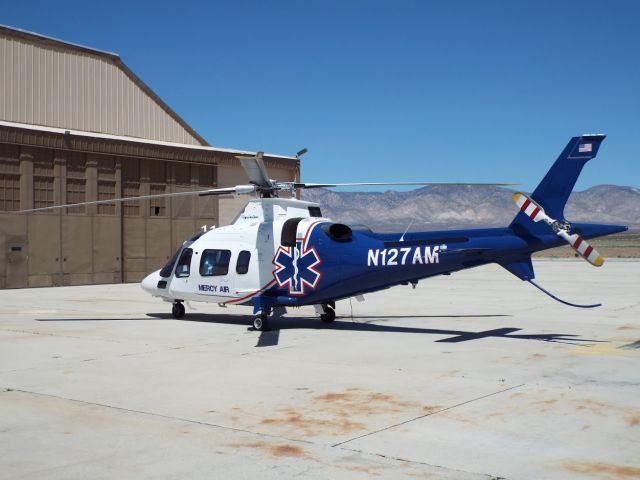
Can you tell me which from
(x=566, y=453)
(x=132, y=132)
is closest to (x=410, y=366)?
(x=566, y=453)

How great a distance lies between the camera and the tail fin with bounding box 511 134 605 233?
45.1 feet

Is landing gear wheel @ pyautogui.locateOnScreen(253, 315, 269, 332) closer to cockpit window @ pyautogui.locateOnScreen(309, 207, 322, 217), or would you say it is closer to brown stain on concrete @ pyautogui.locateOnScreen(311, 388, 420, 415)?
cockpit window @ pyautogui.locateOnScreen(309, 207, 322, 217)

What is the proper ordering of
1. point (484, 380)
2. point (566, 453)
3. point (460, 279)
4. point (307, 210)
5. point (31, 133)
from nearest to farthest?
point (566, 453) < point (484, 380) < point (307, 210) < point (31, 133) < point (460, 279)

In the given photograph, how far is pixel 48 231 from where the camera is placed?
113ft

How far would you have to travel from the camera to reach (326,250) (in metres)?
16.6

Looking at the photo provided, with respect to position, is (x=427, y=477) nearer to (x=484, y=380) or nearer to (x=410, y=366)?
(x=484, y=380)

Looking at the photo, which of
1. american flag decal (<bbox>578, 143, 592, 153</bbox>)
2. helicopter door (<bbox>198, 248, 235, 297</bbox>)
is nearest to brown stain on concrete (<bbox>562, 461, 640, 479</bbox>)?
american flag decal (<bbox>578, 143, 592, 153</bbox>)

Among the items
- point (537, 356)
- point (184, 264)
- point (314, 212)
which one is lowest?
point (537, 356)

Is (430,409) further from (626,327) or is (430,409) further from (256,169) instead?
(626,327)

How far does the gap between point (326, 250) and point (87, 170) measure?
22.4 metres

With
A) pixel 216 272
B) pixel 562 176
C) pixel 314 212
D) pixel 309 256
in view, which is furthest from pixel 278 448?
pixel 216 272

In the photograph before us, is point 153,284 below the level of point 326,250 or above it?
below

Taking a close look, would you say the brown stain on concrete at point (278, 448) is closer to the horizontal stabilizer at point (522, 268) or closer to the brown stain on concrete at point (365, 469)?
the brown stain on concrete at point (365, 469)

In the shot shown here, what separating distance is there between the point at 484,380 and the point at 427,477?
183 inches
